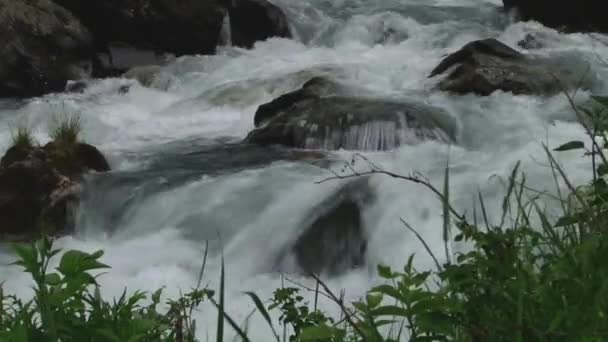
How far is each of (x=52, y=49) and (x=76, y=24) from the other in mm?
752

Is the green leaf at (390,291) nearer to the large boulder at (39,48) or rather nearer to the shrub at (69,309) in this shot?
the shrub at (69,309)

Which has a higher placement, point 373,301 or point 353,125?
point 373,301

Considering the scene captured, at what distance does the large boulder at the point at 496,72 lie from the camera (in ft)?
26.7

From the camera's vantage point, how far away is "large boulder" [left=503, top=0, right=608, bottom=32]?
468 inches

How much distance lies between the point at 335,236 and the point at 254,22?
27.3 feet

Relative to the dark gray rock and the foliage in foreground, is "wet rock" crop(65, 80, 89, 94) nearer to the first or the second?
the dark gray rock

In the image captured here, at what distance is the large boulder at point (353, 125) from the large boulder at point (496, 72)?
2.47ft

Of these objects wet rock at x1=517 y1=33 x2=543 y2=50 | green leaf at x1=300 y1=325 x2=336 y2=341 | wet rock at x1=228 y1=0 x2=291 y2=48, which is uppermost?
wet rock at x1=228 y1=0 x2=291 y2=48

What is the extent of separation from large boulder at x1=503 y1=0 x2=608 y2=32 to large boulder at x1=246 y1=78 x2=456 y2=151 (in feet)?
17.0

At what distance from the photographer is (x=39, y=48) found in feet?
33.2

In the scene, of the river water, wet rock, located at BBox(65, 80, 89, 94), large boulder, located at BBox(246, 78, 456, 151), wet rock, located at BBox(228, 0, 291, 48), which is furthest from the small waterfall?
wet rock, located at BBox(228, 0, 291, 48)

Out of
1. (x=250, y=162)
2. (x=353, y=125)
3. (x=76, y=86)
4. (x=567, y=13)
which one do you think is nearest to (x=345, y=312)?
(x=250, y=162)

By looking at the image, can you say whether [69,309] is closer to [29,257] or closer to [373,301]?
[29,257]

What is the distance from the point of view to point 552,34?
35.9 ft
